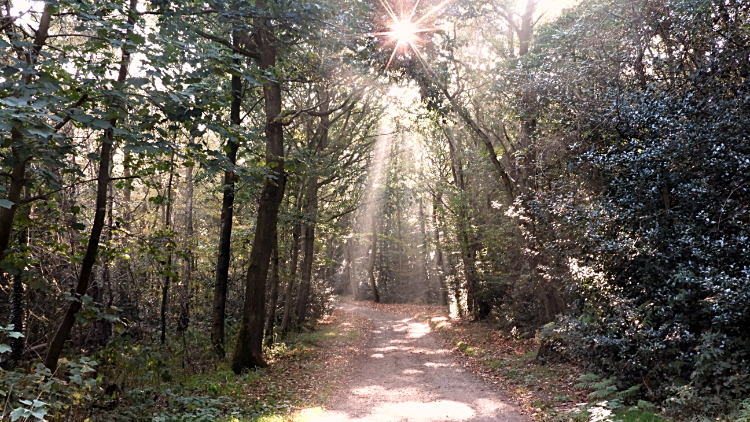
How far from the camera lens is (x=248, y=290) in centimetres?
1214

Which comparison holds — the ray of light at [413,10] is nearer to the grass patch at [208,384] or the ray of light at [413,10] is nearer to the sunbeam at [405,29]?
the sunbeam at [405,29]

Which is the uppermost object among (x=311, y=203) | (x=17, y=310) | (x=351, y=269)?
(x=311, y=203)

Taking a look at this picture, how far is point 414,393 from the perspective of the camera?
10016 mm

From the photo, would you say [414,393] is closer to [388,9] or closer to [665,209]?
[665,209]

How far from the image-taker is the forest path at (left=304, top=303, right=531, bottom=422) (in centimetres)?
827

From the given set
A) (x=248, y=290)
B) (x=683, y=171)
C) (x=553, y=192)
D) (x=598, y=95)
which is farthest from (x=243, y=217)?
(x=683, y=171)

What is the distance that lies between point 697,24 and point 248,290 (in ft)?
35.5

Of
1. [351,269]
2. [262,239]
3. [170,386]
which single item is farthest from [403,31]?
[351,269]

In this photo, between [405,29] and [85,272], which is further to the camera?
[405,29]

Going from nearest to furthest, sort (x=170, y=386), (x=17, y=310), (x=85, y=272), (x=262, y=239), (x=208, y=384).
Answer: (x=85, y=272) → (x=17, y=310) → (x=170, y=386) → (x=208, y=384) → (x=262, y=239)

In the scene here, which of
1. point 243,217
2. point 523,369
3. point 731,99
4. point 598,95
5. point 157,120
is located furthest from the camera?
point 243,217

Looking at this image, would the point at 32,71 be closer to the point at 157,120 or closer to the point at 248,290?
the point at 157,120

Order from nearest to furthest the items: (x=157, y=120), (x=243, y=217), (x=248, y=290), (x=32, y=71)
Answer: (x=32, y=71) < (x=157, y=120) < (x=248, y=290) < (x=243, y=217)

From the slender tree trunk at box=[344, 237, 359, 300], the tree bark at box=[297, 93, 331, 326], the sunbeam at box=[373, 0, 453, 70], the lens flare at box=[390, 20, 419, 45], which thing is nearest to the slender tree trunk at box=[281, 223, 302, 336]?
the tree bark at box=[297, 93, 331, 326]
